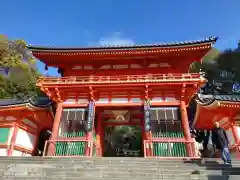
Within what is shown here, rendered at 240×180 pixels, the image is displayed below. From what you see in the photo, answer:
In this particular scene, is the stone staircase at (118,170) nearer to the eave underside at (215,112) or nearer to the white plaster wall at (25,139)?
the eave underside at (215,112)

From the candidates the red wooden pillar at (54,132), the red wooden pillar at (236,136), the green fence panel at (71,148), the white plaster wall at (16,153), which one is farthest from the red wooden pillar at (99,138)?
the red wooden pillar at (236,136)

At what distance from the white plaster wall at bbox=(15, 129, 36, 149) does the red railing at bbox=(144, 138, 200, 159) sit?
9806 mm

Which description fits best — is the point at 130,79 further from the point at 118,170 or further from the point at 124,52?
the point at 118,170

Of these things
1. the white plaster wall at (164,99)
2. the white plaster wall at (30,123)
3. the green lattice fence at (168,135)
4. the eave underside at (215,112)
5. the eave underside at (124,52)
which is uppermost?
the eave underside at (124,52)

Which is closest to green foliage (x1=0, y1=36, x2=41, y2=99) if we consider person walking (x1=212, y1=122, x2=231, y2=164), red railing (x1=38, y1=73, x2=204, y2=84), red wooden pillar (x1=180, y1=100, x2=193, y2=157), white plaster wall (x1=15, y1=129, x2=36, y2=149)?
white plaster wall (x1=15, y1=129, x2=36, y2=149)

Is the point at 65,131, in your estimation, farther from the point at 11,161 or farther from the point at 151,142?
the point at 151,142

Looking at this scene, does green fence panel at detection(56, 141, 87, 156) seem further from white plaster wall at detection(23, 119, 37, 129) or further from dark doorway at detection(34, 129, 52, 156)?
dark doorway at detection(34, 129, 52, 156)

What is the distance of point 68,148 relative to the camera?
12.9 metres

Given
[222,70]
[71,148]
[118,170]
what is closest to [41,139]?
[71,148]

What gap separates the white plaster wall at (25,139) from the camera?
16.0m

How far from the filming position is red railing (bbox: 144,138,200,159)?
39.8 feet

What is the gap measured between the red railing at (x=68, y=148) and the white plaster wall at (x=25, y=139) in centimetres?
426

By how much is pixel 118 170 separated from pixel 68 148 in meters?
5.26

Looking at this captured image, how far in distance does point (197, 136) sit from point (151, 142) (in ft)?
47.1
